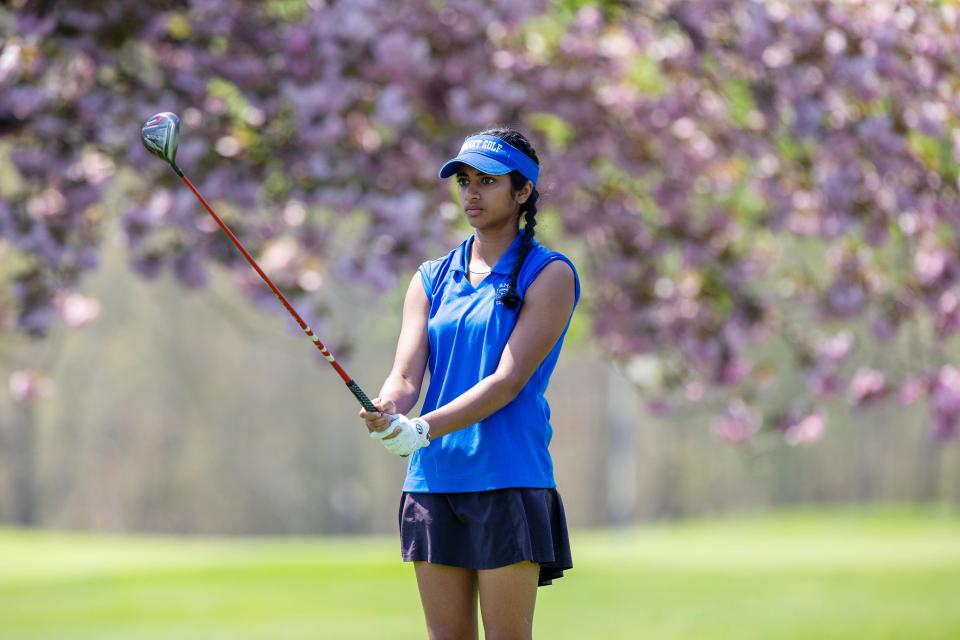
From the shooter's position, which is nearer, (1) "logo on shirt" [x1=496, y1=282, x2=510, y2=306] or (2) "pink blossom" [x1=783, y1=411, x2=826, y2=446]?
(1) "logo on shirt" [x1=496, y1=282, x2=510, y2=306]

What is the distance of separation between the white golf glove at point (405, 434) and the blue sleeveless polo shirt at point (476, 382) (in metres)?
0.15

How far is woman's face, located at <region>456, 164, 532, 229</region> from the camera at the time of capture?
3105 millimetres

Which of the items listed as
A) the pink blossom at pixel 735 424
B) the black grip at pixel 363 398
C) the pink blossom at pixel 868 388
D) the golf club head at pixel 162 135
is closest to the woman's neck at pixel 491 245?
the black grip at pixel 363 398

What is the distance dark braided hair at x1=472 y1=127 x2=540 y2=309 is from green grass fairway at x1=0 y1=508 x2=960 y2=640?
5247 mm

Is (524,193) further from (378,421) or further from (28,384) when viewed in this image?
(28,384)

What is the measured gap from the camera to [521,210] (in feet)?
10.6

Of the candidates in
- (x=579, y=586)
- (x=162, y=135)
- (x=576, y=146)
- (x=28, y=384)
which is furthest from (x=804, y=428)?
(x=162, y=135)

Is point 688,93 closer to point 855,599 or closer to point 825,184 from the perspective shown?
point 825,184

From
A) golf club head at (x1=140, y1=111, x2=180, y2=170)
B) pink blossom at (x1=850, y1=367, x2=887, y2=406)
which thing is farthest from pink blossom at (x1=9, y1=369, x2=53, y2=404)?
golf club head at (x1=140, y1=111, x2=180, y2=170)

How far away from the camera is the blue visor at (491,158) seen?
3059 millimetres

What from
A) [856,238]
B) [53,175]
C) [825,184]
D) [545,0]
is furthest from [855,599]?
[53,175]

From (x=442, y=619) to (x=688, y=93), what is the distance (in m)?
5.00

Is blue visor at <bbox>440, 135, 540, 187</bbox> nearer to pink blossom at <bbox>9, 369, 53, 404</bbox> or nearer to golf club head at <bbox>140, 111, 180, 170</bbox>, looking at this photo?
golf club head at <bbox>140, 111, 180, 170</bbox>

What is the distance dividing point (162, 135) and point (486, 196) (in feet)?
2.34
